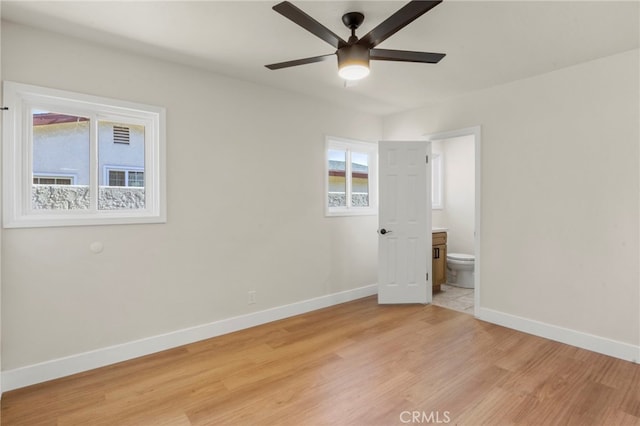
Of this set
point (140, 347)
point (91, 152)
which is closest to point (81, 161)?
point (91, 152)

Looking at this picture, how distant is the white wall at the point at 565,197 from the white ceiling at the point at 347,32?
28cm

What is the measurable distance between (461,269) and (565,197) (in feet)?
7.01

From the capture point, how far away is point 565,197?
313 cm

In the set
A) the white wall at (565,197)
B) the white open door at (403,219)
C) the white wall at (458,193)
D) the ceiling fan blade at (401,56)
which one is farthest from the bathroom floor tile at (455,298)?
the ceiling fan blade at (401,56)

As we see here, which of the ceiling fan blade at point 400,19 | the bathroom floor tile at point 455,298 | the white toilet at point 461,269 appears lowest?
the bathroom floor tile at point 455,298

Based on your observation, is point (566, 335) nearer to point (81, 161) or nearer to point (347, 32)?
point (347, 32)

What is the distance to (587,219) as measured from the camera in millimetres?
3000

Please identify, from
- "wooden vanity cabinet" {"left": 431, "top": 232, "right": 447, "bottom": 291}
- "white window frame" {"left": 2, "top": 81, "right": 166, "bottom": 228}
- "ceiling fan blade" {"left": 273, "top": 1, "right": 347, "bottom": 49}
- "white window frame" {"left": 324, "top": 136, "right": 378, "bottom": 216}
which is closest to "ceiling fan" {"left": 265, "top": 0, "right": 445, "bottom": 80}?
"ceiling fan blade" {"left": 273, "top": 1, "right": 347, "bottom": 49}

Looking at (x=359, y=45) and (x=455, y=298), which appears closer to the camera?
(x=359, y=45)

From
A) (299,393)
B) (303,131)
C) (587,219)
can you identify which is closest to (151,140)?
(303,131)

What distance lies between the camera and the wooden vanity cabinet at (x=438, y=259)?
4.66m

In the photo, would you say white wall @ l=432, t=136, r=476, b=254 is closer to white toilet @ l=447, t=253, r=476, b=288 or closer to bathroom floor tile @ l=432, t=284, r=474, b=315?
white toilet @ l=447, t=253, r=476, b=288

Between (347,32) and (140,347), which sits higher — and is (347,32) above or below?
above

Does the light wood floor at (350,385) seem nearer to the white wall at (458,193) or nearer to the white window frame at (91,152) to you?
the white window frame at (91,152)
